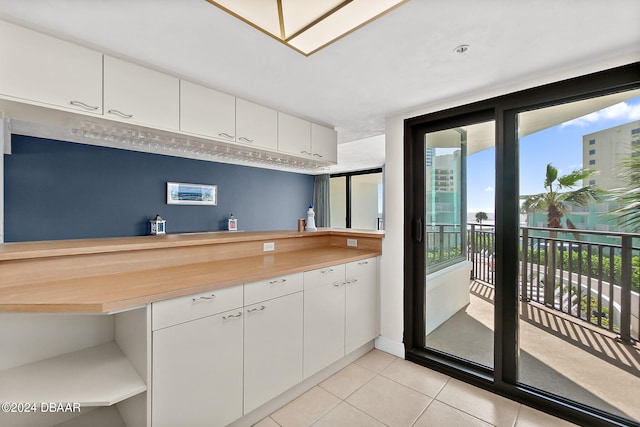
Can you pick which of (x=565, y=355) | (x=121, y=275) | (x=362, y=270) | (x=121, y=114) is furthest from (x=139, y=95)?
(x=565, y=355)

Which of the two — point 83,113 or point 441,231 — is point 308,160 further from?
point 83,113

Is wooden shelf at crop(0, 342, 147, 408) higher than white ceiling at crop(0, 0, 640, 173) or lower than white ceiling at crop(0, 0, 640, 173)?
lower

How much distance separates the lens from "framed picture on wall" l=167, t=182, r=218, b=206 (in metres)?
4.98

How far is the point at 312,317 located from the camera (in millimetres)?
2029

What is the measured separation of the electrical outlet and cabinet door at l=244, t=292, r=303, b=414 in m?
0.79

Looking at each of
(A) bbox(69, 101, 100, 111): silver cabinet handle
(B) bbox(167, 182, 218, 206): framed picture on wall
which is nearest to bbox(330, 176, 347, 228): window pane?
(B) bbox(167, 182, 218, 206): framed picture on wall

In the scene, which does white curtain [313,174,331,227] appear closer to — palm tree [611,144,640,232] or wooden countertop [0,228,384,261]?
wooden countertop [0,228,384,261]

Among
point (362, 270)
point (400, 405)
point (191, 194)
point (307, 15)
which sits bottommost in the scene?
point (400, 405)

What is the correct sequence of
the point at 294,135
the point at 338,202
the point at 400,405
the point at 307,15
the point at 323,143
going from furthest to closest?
the point at 338,202 → the point at 323,143 → the point at 294,135 → the point at 400,405 → the point at 307,15

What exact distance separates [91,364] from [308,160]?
222cm

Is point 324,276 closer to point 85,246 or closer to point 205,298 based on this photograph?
point 205,298

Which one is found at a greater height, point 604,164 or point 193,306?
point 604,164

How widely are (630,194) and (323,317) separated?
2.15 metres

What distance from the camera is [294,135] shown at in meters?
2.60
